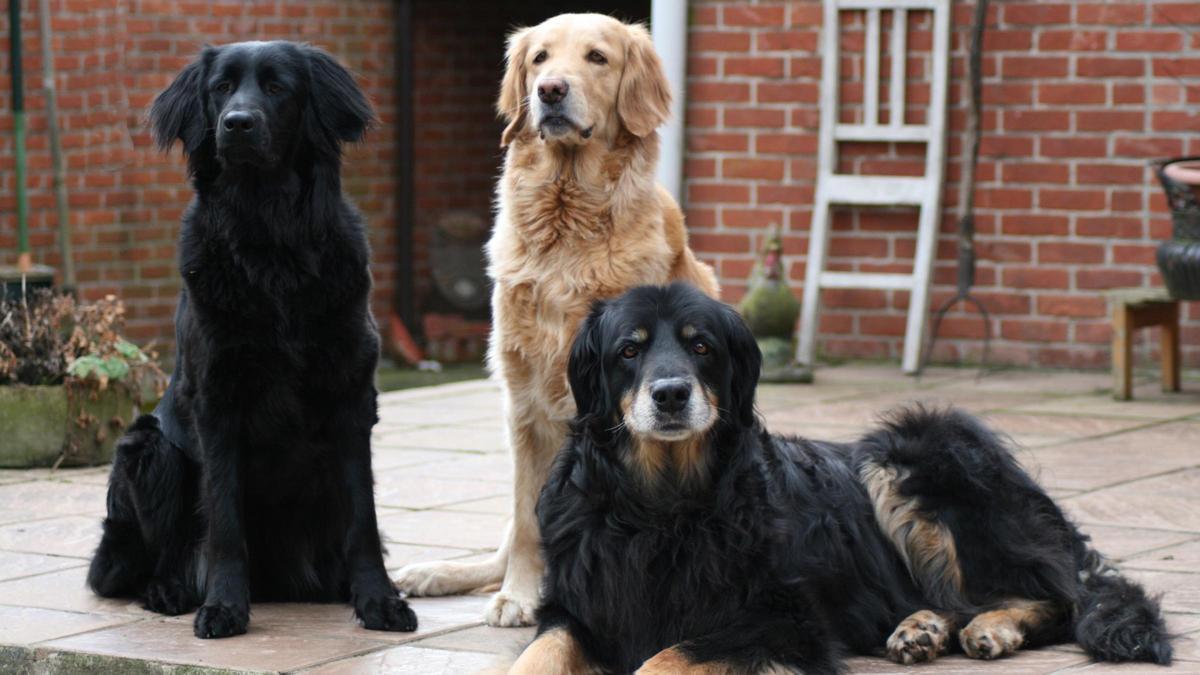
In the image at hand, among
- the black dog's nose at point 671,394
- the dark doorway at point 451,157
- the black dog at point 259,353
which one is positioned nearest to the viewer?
the black dog's nose at point 671,394

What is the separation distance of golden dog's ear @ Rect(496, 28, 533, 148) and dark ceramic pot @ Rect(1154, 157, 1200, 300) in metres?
3.76

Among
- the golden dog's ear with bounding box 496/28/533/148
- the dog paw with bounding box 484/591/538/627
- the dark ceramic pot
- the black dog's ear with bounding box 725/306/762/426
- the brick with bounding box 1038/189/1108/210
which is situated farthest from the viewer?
the brick with bounding box 1038/189/1108/210

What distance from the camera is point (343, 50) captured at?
11.2 meters

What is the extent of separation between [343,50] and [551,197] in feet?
23.5

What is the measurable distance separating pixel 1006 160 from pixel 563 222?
4.81m

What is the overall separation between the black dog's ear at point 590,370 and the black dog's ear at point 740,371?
10.9 inches

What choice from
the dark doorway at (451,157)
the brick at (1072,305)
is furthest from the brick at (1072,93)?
the dark doorway at (451,157)

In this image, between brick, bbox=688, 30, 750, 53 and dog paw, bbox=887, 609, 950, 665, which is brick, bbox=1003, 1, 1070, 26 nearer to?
brick, bbox=688, 30, 750, 53

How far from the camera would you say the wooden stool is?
300 inches

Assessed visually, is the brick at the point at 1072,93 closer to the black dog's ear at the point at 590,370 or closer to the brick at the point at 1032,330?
the brick at the point at 1032,330

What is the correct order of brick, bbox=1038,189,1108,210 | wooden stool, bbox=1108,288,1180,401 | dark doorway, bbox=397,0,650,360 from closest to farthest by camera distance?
wooden stool, bbox=1108,288,1180,401 < brick, bbox=1038,189,1108,210 < dark doorway, bbox=397,0,650,360

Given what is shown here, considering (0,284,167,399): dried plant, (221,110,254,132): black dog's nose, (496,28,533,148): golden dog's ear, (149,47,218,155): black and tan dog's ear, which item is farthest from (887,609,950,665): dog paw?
(0,284,167,399): dried plant

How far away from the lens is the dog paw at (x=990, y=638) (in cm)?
381

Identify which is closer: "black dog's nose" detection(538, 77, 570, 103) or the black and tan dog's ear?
the black and tan dog's ear
